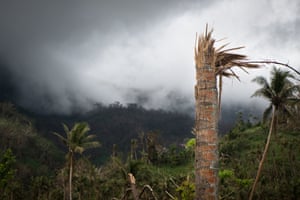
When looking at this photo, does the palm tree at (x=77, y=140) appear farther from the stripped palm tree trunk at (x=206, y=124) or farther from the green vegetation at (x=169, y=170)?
the stripped palm tree trunk at (x=206, y=124)

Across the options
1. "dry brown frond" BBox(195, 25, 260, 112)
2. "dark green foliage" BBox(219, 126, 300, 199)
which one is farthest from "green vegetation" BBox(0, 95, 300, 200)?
"dry brown frond" BBox(195, 25, 260, 112)

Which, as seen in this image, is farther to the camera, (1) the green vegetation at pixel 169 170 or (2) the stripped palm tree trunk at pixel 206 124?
(1) the green vegetation at pixel 169 170

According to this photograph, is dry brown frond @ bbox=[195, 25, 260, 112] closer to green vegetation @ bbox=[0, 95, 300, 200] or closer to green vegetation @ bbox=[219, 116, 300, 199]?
green vegetation @ bbox=[219, 116, 300, 199]

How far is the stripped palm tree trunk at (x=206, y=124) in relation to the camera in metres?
2.09

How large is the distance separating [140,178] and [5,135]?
67.4 meters

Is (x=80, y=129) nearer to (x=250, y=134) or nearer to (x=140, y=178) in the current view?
(x=140, y=178)

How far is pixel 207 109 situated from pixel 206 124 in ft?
0.38

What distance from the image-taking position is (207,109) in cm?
220

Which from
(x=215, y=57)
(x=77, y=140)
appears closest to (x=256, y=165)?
(x=77, y=140)

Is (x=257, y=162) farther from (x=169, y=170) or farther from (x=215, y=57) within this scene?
(x=215, y=57)

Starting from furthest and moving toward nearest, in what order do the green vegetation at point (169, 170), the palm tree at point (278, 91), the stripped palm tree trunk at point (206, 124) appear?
the green vegetation at point (169, 170)
the palm tree at point (278, 91)
the stripped palm tree trunk at point (206, 124)

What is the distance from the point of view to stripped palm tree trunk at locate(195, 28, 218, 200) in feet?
6.85

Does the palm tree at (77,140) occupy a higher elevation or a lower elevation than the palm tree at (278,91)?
lower

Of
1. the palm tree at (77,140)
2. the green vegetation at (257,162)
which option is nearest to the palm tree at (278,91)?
the green vegetation at (257,162)
